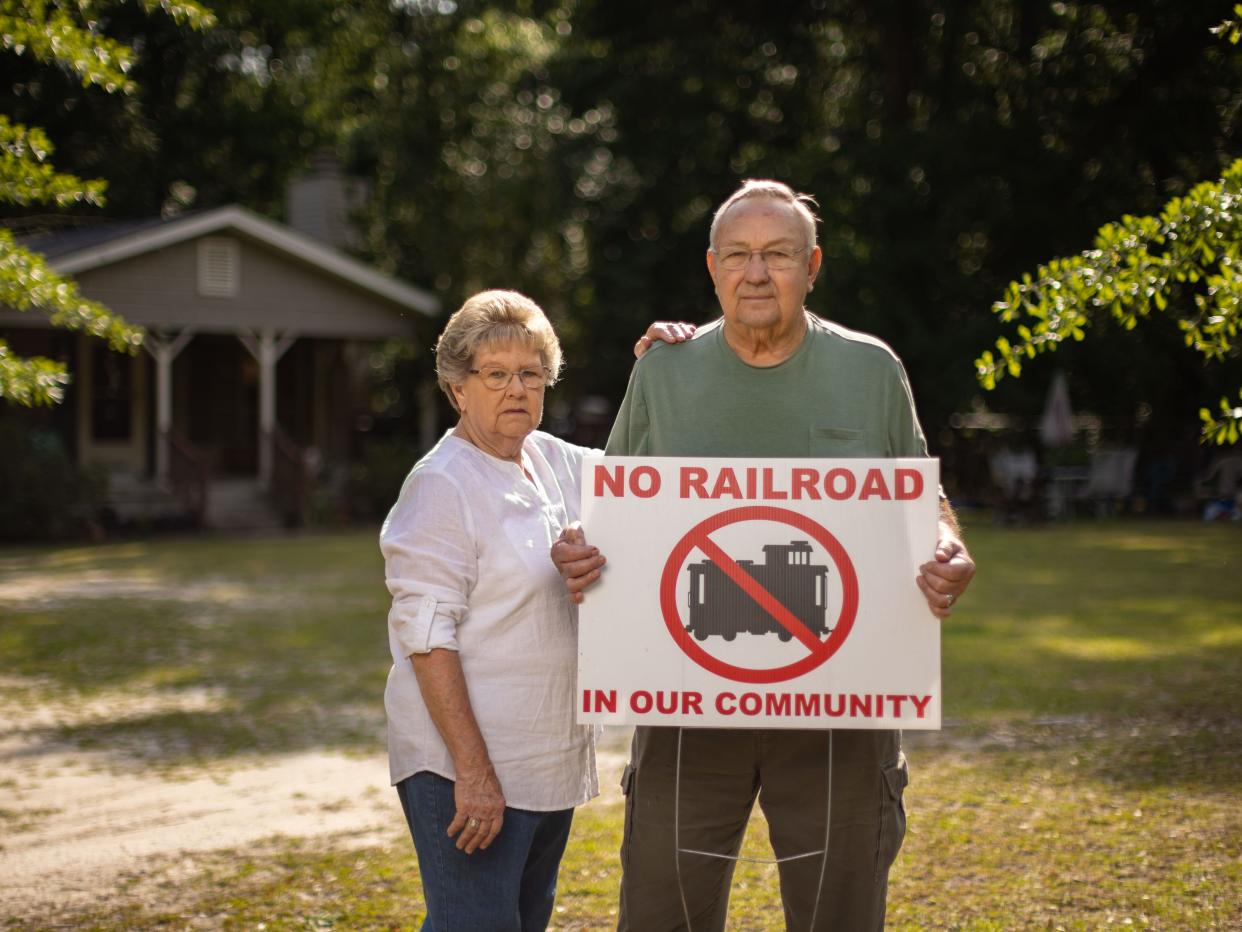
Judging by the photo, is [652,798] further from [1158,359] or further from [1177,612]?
[1158,359]

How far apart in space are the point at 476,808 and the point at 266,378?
22.5 meters

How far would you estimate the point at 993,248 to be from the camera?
28.9 m

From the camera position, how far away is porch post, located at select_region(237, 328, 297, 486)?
24359 millimetres

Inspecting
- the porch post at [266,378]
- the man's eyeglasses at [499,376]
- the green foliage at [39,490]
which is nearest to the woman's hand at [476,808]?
the man's eyeglasses at [499,376]

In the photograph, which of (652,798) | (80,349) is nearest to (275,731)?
(652,798)

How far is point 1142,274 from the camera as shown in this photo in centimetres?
418

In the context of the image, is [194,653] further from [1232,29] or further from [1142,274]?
[1232,29]

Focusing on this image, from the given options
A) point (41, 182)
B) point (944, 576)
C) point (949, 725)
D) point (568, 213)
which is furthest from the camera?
point (568, 213)

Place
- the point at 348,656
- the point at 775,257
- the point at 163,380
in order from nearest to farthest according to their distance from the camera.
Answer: the point at 775,257, the point at 348,656, the point at 163,380

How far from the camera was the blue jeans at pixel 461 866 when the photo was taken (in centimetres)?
318

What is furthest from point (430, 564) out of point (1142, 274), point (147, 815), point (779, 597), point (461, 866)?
point (147, 815)

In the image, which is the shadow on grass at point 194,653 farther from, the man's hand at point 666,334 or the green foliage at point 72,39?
the man's hand at point 666,334

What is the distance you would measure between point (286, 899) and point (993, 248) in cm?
2577

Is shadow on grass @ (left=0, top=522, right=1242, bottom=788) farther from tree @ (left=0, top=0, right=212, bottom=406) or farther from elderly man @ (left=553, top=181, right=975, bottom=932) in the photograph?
elderly man @ (left=553, top=181, right=975, bottom=932)
